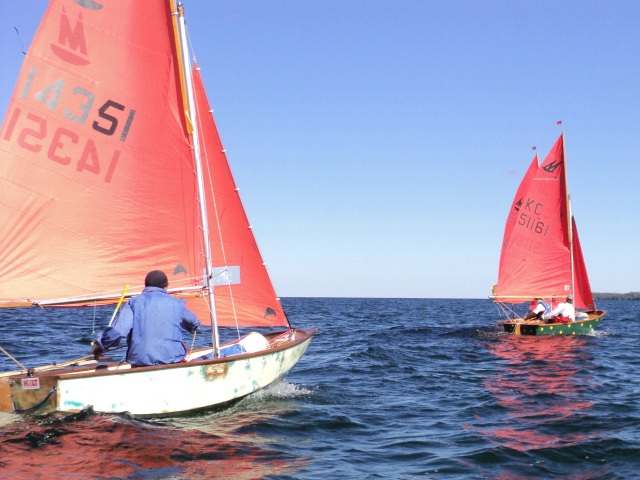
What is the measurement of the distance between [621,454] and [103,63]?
385 inches

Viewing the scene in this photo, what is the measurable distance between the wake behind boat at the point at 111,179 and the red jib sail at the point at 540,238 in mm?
20159

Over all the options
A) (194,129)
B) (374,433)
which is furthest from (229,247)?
(374,433)

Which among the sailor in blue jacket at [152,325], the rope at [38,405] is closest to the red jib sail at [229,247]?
the sailor in blue jacket at [152,325]

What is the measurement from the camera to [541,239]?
95.8 ft

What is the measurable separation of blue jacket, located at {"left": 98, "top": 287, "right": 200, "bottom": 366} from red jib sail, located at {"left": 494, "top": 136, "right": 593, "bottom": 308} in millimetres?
22875

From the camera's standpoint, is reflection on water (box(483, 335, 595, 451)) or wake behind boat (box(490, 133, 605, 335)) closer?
reflection on water (box(483, 335, 595, 451))

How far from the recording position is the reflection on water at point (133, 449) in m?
7.09

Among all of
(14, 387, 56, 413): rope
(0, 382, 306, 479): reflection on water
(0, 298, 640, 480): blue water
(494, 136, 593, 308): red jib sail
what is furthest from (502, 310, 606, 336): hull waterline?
(14, 387, 56, 413): rope

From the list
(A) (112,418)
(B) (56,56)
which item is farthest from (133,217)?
(A) (112,418)

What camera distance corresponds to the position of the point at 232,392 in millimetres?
10039

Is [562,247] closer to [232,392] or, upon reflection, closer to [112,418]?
[232,392]

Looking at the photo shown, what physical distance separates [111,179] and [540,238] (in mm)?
22966

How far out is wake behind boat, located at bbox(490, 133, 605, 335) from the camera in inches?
1148

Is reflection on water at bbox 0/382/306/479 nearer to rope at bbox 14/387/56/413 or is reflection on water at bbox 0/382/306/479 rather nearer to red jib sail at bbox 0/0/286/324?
rope at bbox 14/387/56/413
